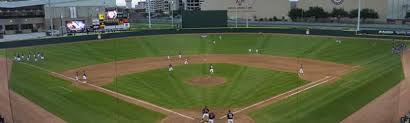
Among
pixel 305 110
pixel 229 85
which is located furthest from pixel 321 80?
pixel 305 110

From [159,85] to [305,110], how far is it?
1604 cm

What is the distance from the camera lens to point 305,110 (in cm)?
2848

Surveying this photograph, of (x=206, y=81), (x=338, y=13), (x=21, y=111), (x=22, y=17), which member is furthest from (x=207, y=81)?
(x=22, y=17)

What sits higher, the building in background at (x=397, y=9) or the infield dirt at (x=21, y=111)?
the building in background at (x=397, y=9)

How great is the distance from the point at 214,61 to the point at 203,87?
17785 millimetres

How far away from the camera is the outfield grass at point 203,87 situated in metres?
32.5

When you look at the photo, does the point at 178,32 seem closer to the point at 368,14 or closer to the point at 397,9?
the point at 368,14

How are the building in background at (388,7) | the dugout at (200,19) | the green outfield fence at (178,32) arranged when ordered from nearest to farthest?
the green outfield fence at (178,32)
the dugout at (200,19)
the building in background at (388,7)

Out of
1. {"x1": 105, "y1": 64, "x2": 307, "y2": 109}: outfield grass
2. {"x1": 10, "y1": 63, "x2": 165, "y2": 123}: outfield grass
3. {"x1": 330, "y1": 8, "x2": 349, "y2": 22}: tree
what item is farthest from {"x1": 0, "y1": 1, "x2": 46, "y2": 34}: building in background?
{"x1": 330, "y1": 8, "x2": 349, "y2": 22}: tree

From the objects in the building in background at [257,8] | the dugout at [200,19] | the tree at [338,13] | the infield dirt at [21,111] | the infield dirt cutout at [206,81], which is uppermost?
the building in background at [257,8]

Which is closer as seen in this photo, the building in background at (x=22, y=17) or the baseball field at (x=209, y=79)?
the baseball field at (x=209, y=79)

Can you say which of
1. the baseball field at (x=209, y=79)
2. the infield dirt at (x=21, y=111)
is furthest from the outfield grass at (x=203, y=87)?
the infield dirt at (x=21, y=111)

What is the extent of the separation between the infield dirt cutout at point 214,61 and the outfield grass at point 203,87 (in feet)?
3.74

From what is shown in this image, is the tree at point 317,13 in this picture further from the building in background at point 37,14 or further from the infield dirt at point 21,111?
the infield dirt at point 21,111
